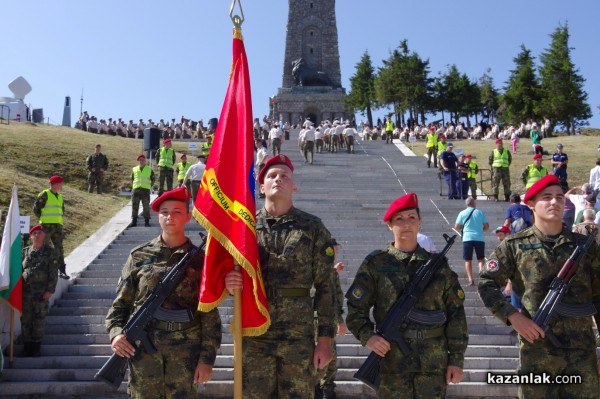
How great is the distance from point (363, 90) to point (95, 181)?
49806mm

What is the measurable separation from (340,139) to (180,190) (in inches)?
1294

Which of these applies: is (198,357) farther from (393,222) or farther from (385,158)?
(385,158)

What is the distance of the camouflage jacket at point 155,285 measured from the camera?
524 centimetres

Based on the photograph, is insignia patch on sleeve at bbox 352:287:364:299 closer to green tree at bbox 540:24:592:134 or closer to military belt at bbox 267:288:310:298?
military belt at bbox 267:288:310:298

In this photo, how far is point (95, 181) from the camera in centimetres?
2278

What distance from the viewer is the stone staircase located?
28.1ft

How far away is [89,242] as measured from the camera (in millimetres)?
15234

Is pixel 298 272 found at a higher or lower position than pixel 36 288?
higher

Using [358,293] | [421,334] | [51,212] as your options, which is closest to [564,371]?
[421,334]

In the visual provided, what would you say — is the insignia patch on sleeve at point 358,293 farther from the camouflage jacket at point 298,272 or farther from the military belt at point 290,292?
the military belt at point 290,292

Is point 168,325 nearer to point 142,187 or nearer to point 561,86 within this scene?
point 142,187

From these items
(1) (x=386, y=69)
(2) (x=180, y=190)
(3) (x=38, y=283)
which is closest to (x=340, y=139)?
(1) (x=386, y=69)

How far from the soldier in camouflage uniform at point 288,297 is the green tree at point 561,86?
44.1m

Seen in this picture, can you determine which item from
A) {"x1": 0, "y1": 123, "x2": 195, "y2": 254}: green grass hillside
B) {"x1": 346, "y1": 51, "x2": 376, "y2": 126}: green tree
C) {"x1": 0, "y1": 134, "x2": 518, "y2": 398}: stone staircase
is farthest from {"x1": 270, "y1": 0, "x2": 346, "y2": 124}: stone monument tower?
{"x1": 0, "y1": 134, "x2": 518, "y2": 398}: stone staircase
